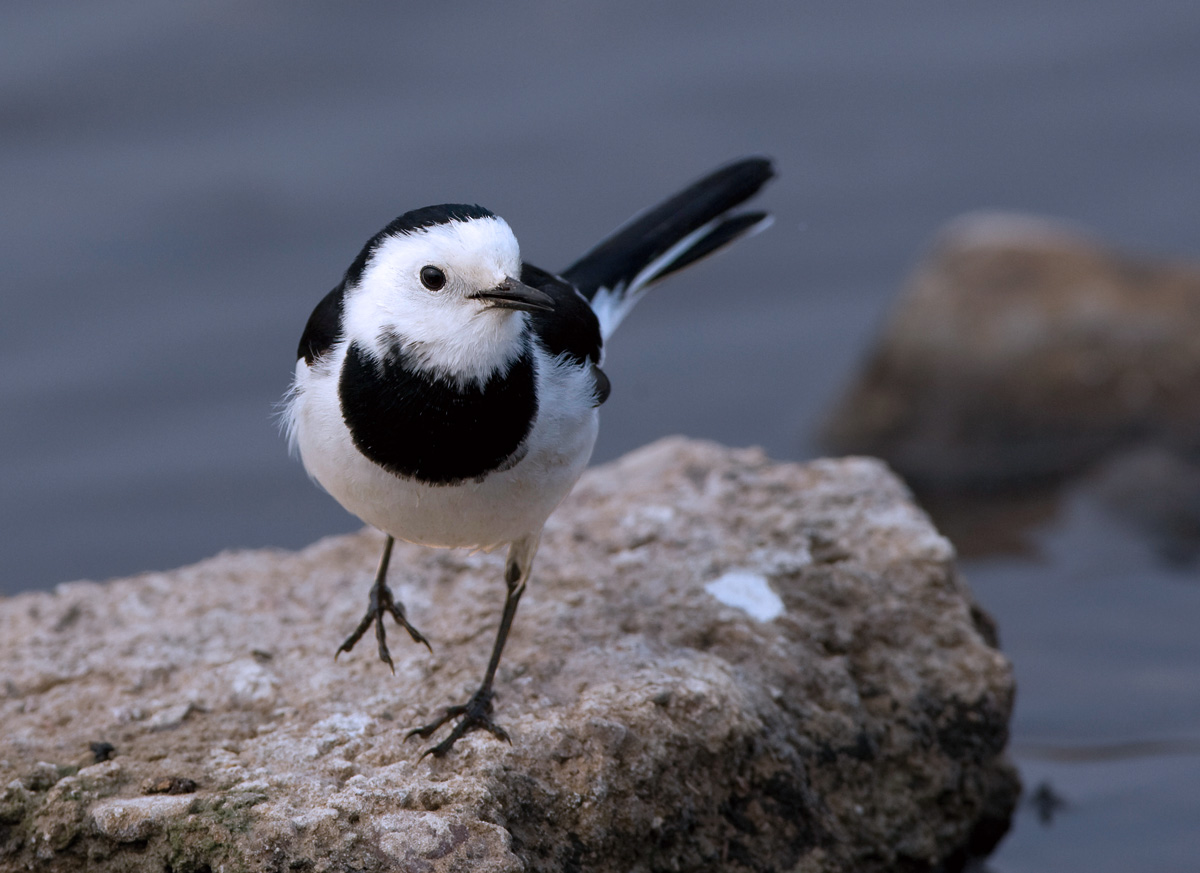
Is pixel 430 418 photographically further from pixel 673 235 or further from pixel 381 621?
pixel 673 235

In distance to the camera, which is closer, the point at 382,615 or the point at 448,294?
the point at 448,294

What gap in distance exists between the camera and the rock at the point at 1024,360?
867cm

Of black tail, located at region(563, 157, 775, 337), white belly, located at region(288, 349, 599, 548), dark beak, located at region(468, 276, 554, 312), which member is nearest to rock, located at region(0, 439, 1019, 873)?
white belly, located at region(288, 349, 599, 548)

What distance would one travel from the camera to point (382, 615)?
5070mm

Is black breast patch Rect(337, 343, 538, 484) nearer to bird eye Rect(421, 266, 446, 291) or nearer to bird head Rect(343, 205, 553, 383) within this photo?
bird head Rect(343, 205, 553, 383)

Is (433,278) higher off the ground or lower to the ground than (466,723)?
higher

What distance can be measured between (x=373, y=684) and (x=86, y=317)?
5.90 meters

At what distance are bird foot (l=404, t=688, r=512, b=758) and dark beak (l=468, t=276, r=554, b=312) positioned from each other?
3.87ft

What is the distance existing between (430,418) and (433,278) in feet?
1.28

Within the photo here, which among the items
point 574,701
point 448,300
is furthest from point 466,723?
point 448,300

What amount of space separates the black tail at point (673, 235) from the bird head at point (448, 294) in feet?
5.63

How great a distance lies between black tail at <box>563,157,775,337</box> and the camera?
6055mm

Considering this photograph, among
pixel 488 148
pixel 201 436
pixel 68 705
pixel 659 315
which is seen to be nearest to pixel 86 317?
pixel 201 436

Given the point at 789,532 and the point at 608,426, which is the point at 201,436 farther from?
the point at 789,532
